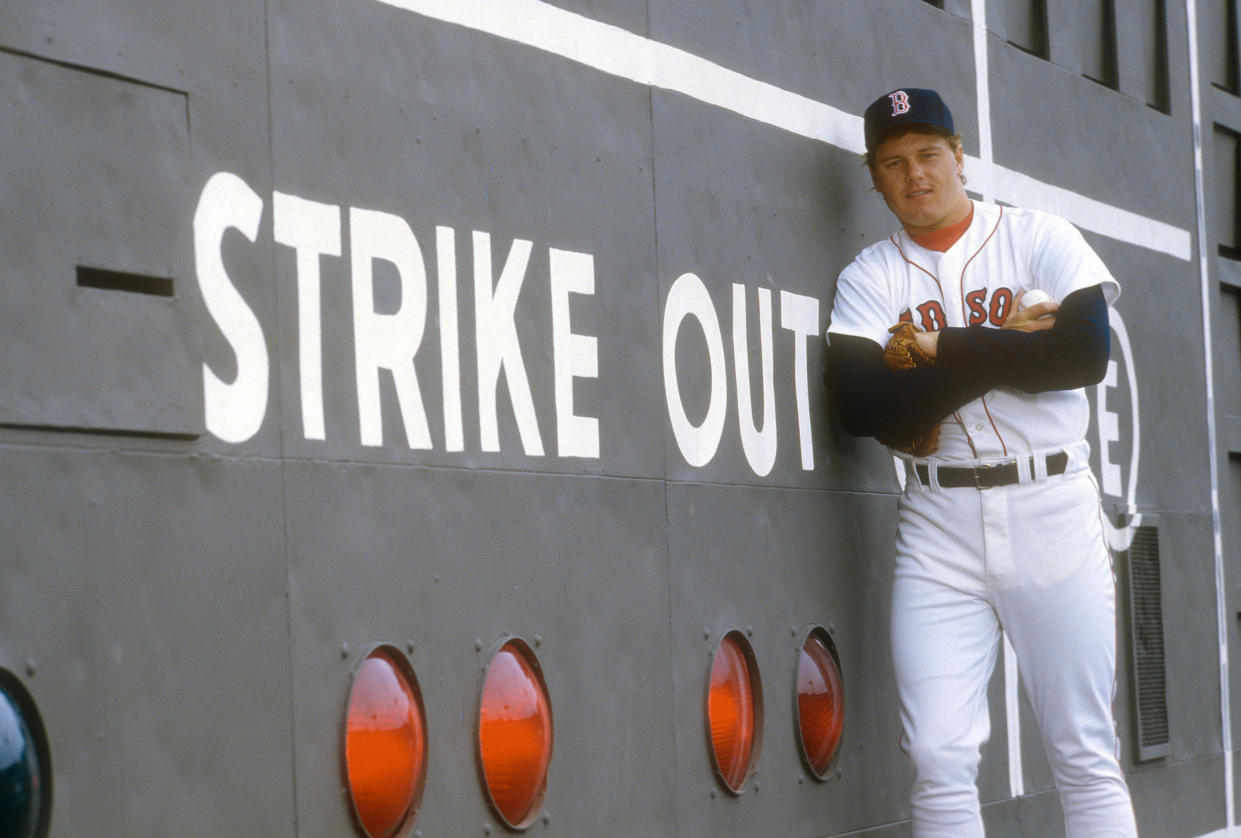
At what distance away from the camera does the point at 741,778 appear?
131 inches

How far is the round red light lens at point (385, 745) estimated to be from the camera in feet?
8.20

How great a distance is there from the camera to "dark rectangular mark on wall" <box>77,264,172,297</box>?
219cm

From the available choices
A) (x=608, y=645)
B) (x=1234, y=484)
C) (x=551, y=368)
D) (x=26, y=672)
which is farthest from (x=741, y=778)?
(x=1234, y=484)

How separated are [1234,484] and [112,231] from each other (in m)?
3.96

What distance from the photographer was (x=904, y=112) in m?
3.71

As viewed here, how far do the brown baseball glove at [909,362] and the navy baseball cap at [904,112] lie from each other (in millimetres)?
378

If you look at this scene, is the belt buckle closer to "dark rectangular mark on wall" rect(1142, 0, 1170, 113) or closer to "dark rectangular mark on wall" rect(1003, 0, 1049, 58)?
"dark rectangular mark on wall" rect(1003, 0, 1049, 58)

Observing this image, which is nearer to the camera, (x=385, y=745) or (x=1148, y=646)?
(x=385, y=745)

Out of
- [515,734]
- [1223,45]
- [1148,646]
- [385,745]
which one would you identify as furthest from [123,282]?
[1223,45]

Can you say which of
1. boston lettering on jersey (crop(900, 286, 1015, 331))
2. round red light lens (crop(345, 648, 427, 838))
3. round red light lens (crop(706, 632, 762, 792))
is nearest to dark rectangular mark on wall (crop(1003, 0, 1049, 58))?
boston lettering on jersey (crop(900, 286, 1015, 331))

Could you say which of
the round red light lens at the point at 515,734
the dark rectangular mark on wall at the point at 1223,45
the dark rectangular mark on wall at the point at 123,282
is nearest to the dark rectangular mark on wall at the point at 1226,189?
the dark rectangular mark on wall at the point at 1223,45

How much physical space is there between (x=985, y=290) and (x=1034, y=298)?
120 mm

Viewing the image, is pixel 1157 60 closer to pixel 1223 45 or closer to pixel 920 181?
pixel 1223 45

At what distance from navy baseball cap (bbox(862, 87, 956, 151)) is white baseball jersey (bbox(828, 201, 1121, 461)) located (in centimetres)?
22
